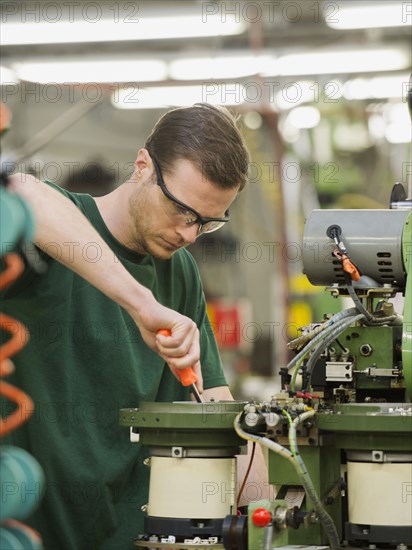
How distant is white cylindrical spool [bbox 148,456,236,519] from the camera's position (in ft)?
4.80

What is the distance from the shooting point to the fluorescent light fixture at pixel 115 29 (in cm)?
545

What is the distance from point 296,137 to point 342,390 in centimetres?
574

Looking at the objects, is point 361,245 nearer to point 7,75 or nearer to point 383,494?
point 383,494

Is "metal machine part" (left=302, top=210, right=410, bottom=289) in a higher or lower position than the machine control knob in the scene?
higher

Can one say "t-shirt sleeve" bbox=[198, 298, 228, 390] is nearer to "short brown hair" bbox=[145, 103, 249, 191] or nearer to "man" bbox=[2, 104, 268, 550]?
Result: "man" bbox=[2, 104, 268, 550]

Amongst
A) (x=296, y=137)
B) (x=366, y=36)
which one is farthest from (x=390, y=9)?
(x=296, y=137)

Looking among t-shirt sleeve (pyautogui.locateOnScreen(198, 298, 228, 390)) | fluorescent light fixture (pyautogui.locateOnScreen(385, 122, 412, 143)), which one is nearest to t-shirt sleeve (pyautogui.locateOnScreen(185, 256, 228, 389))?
t-shirt sleeve (pyautogui.locateOnScreen(198, 298, 228, 390))

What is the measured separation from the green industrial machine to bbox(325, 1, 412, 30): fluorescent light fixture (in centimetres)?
393

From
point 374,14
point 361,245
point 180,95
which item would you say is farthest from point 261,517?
point 180,95

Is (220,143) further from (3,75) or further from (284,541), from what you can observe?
(3,75)

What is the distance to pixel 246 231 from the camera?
888 centimetres

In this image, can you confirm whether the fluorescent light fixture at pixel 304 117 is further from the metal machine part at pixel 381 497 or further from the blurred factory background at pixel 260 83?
the metal machine part at pixel 381 497

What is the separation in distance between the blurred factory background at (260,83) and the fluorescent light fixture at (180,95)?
0.06 feet

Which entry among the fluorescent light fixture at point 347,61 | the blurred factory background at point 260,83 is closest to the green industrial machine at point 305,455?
the blurred factory background at point 260,83
